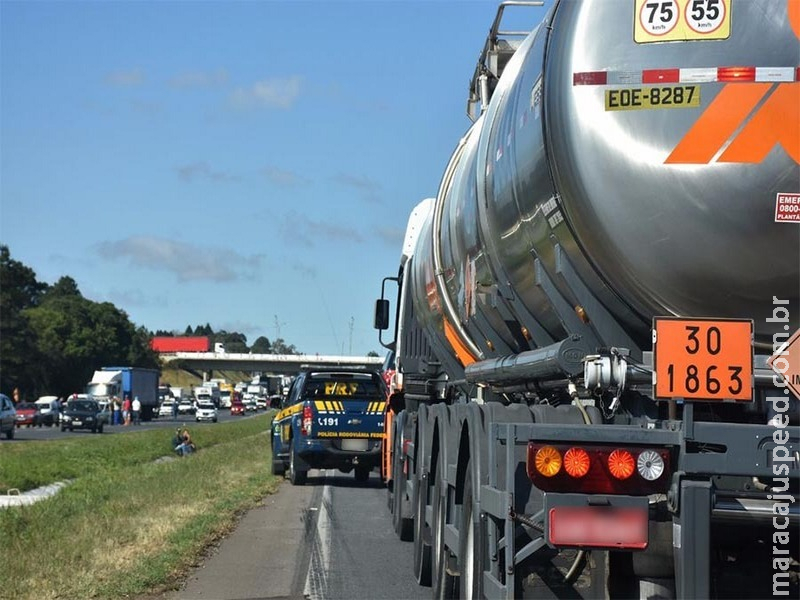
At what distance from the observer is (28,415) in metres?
65.1

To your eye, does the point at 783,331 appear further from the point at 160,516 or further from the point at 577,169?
the point at 160,516

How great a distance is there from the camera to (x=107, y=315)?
130 m

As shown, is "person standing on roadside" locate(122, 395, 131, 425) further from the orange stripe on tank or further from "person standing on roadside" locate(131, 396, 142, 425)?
the orange stripe on tank

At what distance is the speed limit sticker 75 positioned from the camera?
546cm

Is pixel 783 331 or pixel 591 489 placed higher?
pixel 783 331

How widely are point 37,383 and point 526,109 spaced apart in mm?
98547

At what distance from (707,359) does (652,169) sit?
3.66 feet

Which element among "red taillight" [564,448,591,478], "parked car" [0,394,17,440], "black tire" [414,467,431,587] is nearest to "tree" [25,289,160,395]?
"parked car" [0,394,17,440]

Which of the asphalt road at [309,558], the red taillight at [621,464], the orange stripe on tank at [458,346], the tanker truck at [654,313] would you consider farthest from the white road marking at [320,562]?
the red taillight at [621,464]

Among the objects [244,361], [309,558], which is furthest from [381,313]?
[244,361]

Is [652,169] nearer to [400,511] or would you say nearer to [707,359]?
[707,359]

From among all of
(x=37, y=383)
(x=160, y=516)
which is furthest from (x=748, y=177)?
(x=37, y=383)

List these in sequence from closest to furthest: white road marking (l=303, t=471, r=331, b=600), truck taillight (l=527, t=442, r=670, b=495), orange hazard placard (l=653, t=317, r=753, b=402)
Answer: orange hazard placard (l=653, t=317, r=753, b=402), truck taillight (l=527, t=442, r=670, b=495), white road marking (l=303, t=471, r=331, b=600)

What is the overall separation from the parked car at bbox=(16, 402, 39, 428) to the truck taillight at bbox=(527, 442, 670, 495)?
62541 mm
